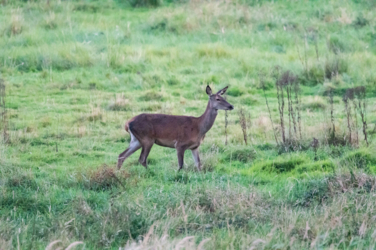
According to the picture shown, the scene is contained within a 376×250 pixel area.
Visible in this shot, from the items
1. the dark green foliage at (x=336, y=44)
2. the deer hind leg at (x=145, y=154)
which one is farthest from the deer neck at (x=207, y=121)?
the dark green foliage at (x=336, y=44)

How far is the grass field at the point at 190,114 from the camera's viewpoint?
571 centimetres

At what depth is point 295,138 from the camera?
361 inches

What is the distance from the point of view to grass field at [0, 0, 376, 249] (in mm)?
5711

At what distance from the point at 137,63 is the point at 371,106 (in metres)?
5.73

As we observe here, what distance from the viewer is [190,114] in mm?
11680

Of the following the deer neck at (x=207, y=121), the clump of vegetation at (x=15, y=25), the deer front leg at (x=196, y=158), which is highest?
the clump of vegetation at (x=15, y=25)

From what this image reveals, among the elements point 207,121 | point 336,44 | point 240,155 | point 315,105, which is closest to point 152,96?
point 315,105

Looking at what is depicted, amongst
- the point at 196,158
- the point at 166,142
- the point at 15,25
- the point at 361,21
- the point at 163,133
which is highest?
the point at 15,25

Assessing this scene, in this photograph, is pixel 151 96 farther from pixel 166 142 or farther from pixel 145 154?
pixel 145 154

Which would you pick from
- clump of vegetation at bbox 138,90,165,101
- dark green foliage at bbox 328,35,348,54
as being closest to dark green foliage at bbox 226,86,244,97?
clump of vegetation at bbox 138,90,165,101

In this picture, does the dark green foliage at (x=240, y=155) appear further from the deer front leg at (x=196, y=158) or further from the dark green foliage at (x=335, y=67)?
the dark green foliage at (x=335, y=67)

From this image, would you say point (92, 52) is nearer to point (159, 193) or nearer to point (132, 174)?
point (132, 174)

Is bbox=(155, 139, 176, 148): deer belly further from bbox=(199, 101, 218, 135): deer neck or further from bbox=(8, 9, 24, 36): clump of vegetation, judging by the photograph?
bbox=(8, 9, 24, 36): clump of vegetation

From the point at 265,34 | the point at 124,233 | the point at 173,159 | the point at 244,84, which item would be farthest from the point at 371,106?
the point at 124,233
